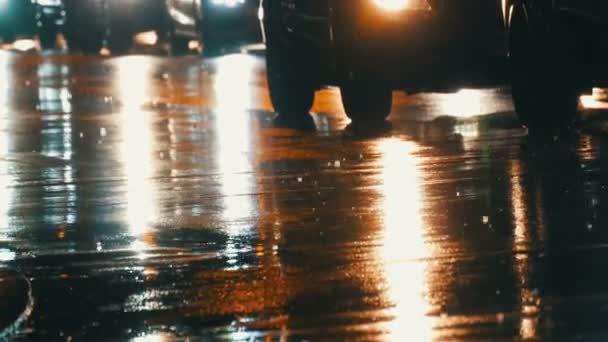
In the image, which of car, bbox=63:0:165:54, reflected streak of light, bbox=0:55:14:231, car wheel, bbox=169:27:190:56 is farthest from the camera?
car, bbox=63:0:165:54

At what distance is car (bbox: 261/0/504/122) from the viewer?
55.5ft

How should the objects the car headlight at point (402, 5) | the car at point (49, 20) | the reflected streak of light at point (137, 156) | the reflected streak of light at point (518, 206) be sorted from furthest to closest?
the car at point (49, 20), the car headlight at point (402, 5), the reflected streak of light at point (137, 156), the reflected streak of light at point (518, 206)

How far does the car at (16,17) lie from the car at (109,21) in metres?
3.92

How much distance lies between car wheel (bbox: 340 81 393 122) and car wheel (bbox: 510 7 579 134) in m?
2.10

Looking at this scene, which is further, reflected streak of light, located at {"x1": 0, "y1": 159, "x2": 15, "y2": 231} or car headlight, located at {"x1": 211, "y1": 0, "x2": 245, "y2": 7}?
car headlight, located at {"x1": 211, "y1": 0, "x2": 245, "y2": 7}

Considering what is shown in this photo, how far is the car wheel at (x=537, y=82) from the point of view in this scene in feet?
52.4

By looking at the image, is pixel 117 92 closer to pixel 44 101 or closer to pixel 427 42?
pixel 44 101

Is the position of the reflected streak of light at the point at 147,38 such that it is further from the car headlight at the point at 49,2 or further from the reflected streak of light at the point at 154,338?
the reflected streak of light at the point at 154,338

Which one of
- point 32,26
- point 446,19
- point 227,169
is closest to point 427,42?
point 446,19

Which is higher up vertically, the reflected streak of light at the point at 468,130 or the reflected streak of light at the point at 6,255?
the reflected streak of light at the point at 468,130

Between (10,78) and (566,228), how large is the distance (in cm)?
2105

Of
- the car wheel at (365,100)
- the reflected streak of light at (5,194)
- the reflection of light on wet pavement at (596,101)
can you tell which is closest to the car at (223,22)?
the reflection of light on wet pavement at (596,101)

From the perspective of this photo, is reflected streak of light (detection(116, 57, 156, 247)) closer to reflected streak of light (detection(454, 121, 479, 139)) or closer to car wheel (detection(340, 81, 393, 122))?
car wheel (detection(340, 81, 393, 122))

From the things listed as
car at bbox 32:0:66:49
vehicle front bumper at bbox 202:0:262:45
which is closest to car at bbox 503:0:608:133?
vehicle front bumper at bbox 202:0:262:45
